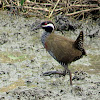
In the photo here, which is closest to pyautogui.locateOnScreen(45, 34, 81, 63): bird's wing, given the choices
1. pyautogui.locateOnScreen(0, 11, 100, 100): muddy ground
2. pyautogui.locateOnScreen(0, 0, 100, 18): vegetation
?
pyautogui.locateOnScreen(0, 11, 100, 100): muddy ground

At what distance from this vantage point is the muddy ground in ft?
16.1

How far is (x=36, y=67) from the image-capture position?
6230 millimetres

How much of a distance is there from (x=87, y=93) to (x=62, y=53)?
0.87 meters

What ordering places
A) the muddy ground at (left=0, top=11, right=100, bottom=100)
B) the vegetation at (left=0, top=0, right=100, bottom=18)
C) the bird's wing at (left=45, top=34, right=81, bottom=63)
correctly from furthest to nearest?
the vegetation at (left=0, top=0, right=100, bottom=18) < the bird's wing at (left=45, top=34, right=81, bottom=63) < the muddy ground at (left=0, top=11, right=100, bottom=100)

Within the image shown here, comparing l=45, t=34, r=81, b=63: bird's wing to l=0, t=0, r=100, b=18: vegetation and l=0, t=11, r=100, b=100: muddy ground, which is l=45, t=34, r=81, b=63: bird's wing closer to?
l=0, t=11, r=100, b=100: muddy ground

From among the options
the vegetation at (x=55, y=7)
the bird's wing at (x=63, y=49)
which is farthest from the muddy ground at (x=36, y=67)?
the bird's wing at (x=63, y=49)

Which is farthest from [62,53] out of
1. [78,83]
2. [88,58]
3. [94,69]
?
[88,58]

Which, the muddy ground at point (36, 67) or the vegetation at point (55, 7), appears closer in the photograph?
the muddy ground at point (36, 67)

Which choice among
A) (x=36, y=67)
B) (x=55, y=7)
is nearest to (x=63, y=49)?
(x=36, y=67)

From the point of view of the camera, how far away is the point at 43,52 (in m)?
7.02

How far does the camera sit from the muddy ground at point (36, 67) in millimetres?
4914

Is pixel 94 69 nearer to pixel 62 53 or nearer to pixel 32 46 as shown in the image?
pixel 62 53

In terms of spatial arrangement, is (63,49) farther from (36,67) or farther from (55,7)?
(55,7)

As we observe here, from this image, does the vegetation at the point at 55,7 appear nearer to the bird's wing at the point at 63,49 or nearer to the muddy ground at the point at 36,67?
the muddy ground at the point at 36,67
